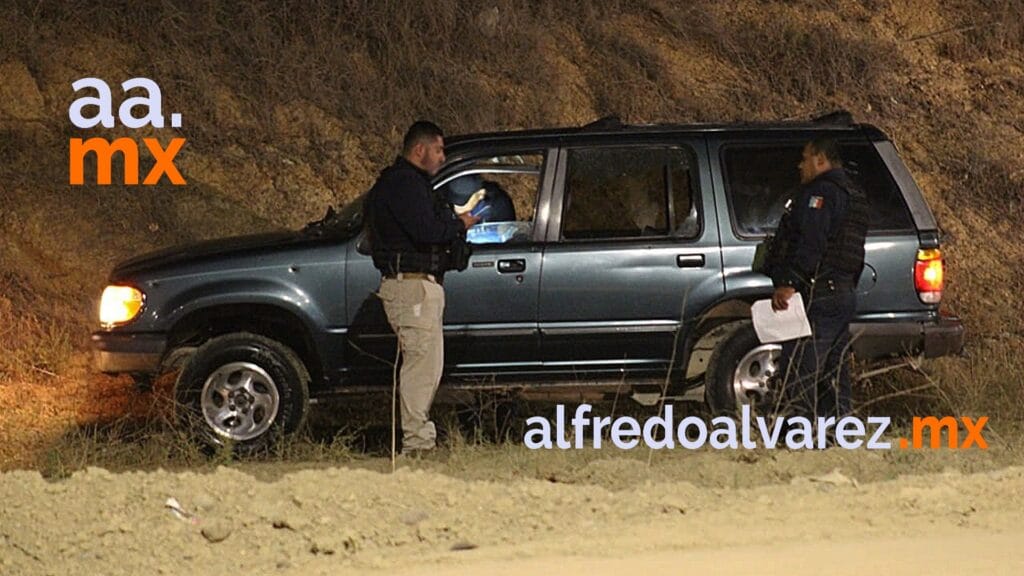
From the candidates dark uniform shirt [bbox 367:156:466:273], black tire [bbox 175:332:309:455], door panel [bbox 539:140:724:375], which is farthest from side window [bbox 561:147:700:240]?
black tire [bbox 175:332:309:455]

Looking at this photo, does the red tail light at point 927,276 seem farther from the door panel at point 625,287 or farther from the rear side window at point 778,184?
the door panel at point 625,287

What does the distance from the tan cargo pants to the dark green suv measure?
1.63ft

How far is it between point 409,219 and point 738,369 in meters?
2.15

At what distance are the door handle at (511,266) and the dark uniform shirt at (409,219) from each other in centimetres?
56

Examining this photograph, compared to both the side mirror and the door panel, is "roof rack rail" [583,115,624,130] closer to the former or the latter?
the door panel

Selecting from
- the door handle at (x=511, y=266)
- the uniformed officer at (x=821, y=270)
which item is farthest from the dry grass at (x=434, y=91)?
the door handle at (x=511, y=266)

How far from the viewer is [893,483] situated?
27.0ft

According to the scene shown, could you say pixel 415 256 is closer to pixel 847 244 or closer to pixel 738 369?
pixel 738 369

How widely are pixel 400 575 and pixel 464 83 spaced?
33.0 feet

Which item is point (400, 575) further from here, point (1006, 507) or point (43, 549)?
point (1006, 507)

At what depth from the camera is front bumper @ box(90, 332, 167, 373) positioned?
389 inches

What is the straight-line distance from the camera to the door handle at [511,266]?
9875 mm

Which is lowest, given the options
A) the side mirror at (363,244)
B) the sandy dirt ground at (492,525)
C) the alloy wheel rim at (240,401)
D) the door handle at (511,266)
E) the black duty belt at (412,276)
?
the sandy dirt ground at (492,525)

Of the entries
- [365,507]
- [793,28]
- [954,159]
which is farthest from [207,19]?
[365,507]
